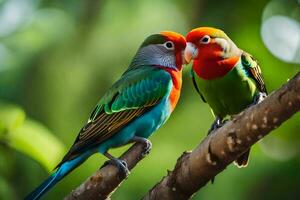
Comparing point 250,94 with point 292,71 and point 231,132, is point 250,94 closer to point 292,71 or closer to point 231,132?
point 231,132

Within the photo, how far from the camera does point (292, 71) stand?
20.6 ft

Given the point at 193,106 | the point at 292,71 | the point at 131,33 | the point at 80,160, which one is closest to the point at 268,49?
the point at 292,71

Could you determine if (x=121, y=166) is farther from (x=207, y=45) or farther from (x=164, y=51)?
(x=164, y=51)

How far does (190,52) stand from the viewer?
418cm

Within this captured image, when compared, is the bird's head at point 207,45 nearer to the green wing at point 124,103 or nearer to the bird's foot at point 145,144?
the green wing at point 124,103

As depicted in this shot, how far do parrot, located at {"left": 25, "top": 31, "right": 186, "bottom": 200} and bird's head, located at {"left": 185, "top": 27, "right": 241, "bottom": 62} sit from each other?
0.22 m

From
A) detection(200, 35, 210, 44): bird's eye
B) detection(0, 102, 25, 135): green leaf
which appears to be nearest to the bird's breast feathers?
detection(200, 35, 210, 44): bird's eye

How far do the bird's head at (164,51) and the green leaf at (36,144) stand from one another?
1.10 m

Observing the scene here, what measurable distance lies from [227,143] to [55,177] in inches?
48.9

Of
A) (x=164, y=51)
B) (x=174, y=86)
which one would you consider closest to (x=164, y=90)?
(x=174, y=86)

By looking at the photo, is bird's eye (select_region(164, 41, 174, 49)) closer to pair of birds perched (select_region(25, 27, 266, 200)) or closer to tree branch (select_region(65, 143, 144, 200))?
pair of birds perched (select_region(25, 27, 266, 200))

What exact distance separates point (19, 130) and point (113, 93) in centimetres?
108

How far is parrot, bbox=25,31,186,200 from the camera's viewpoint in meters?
4.23

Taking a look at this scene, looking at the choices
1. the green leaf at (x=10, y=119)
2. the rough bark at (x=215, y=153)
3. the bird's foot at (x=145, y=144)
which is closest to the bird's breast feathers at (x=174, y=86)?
the bird's foot at (x=145, y=144)
